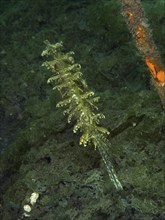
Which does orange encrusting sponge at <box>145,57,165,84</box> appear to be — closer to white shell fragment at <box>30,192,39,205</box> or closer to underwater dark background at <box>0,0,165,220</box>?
underwater dark background at <box>0,0,165,220</box>

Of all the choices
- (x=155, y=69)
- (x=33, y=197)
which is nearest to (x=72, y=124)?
(x=33, y=197)

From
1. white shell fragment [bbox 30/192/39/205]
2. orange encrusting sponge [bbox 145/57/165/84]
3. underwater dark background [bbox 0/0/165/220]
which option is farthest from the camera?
white shell fragment [bbox 30/192/39/205]

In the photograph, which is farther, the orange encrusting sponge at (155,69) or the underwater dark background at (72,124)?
the underwater dark background at (72,124)

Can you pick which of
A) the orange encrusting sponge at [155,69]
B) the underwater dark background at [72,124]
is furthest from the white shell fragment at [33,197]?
the orange encrusting sponge at [155,69]

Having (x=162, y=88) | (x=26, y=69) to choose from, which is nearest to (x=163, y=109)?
(x=162, y=88)

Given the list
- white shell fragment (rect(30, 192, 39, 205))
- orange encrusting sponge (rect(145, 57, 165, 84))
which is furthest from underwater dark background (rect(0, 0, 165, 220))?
orange encrusting sponge (rect(145, 57, 165, 84))

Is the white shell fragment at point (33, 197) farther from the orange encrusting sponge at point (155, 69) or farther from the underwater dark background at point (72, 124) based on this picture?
the orange encrusting sponge at point (155, 69)

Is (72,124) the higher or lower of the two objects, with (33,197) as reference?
higher

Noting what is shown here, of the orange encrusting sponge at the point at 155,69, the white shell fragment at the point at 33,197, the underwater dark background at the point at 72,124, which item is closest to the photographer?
the orange encrusting sponge at the point at 155,69

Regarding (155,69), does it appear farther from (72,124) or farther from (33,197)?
(33,197)
